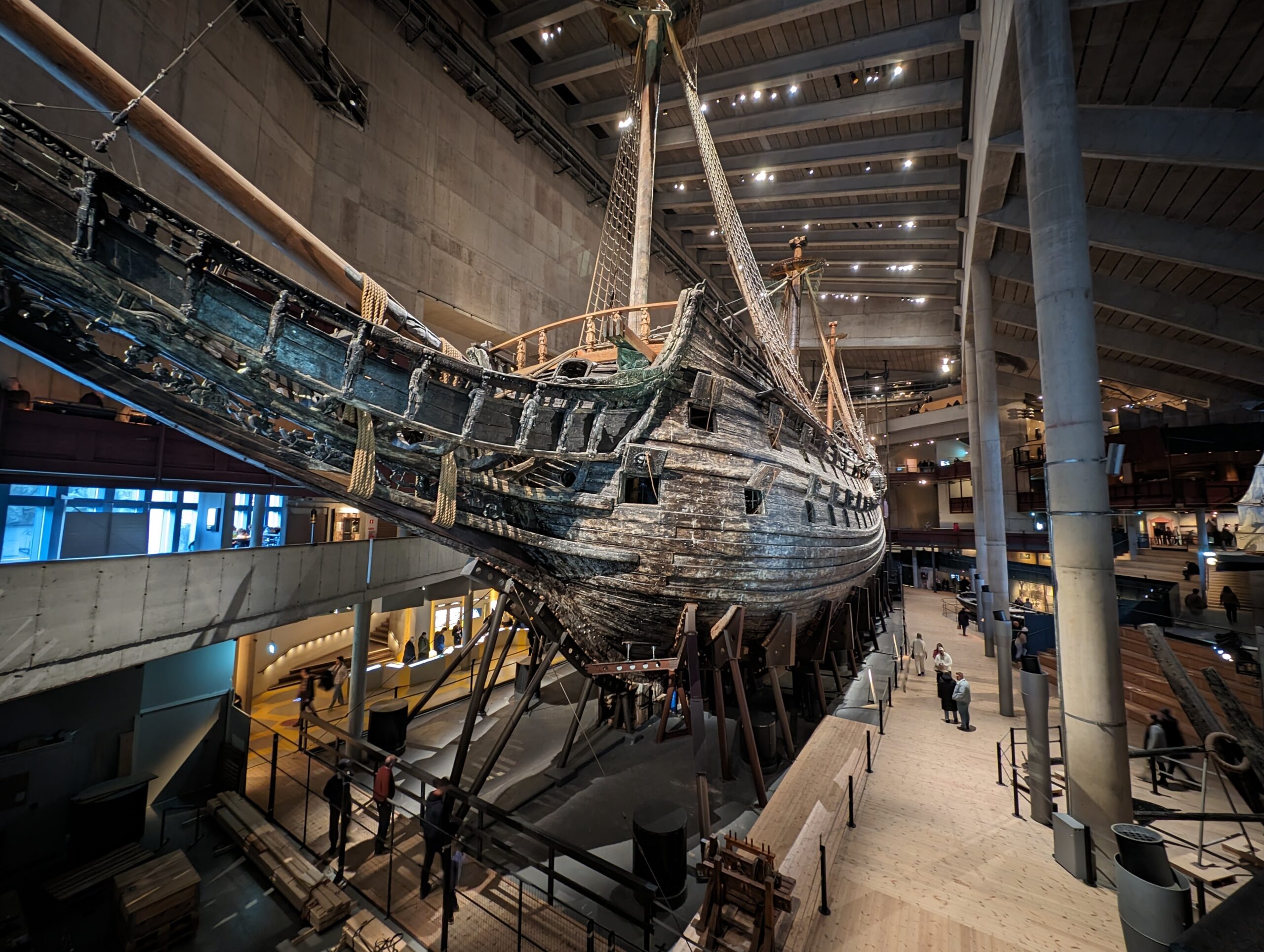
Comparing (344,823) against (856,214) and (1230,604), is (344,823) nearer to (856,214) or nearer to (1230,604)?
(1230,604)

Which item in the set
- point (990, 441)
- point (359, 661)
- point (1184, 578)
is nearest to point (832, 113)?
point (990, 441)

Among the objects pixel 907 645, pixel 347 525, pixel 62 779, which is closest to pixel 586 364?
pixel 62 779

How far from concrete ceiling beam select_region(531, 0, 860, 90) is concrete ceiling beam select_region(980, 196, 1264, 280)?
5.62 meters

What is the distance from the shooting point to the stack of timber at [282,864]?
4207 millimetres

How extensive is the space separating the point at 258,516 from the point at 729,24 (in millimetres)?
11779

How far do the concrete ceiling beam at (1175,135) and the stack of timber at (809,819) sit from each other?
24.7 ft

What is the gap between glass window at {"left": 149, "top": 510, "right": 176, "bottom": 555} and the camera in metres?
6.68

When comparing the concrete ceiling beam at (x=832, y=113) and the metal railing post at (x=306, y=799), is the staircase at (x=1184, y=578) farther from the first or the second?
the metal railing post at (x=306, y=799)

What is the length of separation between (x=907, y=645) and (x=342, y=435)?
12.5 metres

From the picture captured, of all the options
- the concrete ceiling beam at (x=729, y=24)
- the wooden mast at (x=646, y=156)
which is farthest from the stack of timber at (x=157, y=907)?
the concrete ceiling beam at (x=729, y=24)

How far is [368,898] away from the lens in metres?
4.40

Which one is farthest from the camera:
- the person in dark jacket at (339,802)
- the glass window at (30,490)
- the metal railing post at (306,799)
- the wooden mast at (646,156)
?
the wooden mast at (646,156)

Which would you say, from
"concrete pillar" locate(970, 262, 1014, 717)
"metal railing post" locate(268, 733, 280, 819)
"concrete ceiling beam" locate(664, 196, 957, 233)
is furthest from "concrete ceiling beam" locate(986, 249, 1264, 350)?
"metal railing post" locate(268, 733, 280, 819)

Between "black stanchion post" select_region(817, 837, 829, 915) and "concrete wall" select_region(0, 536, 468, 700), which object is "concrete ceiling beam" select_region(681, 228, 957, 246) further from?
"black stanchion post" select_region(817, 837, 829, 915)
